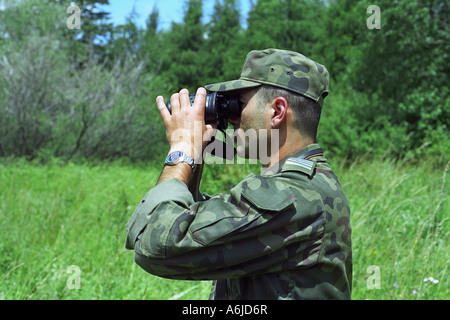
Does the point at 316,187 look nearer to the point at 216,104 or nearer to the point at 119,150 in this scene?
the point at 216,104

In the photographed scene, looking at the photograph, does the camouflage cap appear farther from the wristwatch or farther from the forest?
the forest

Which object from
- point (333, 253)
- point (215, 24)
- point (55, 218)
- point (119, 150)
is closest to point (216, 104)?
point (333, 253)

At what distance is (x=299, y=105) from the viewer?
1414 millimetres

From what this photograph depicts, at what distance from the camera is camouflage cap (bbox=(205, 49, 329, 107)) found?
140 centimetres

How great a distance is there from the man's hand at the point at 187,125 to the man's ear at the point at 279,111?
0.22 m

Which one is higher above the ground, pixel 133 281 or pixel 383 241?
pixel 383 241

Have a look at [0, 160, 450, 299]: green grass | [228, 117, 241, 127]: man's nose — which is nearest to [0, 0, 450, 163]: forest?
[0, 160, 450, 299]: green grass

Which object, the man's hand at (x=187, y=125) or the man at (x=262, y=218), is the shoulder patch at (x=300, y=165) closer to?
the man at (x=262, y=218)

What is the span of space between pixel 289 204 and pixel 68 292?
2729 mm

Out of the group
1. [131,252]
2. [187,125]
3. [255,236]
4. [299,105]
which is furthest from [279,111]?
[131,252]

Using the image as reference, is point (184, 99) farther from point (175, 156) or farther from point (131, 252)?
point (131, 252)

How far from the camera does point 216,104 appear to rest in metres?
1.43

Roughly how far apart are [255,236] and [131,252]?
2944 mm

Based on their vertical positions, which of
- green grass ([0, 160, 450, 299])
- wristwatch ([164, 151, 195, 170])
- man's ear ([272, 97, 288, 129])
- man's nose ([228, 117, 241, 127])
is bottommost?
green grass ([0, 160, 450, 299])
